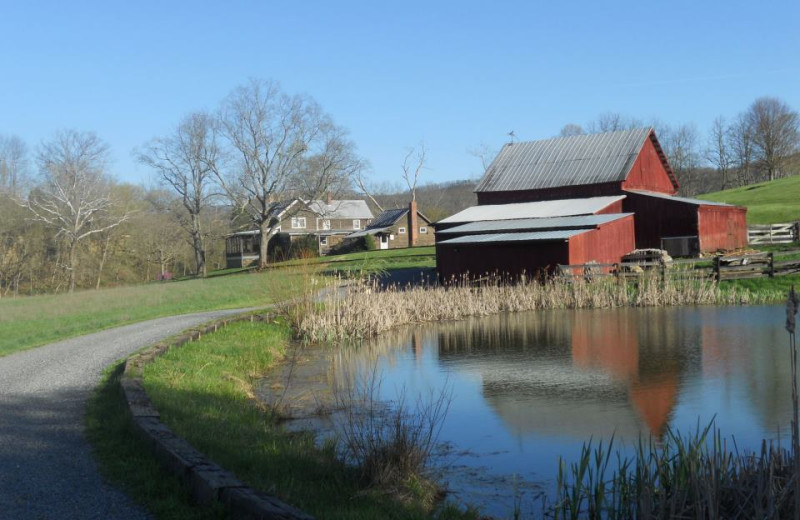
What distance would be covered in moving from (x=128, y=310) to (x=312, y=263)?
1153cm

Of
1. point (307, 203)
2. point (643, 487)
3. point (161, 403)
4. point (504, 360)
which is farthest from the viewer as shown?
point (307, 203)

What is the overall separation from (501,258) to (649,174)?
1654 cm

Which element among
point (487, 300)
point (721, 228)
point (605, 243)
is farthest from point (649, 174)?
point (487, 300)

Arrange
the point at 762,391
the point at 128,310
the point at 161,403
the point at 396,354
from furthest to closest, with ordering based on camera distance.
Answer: the point at 128,310 < the point at 396,354 < the point at 762,391 < the point at 161,403

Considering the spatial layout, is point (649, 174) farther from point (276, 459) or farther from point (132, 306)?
point (276, 459)

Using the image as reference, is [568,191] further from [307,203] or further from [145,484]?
[145,484]

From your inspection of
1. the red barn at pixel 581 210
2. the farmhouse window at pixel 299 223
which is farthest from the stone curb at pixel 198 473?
the farmhouse window at pixel 299 223

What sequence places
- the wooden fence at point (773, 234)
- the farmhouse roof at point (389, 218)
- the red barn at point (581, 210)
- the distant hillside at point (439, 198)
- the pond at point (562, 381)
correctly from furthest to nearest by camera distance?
the distant hillside at point (439, 198), the farmhouse roof at point (389, 218), the wooden fence at point (773, 234), the red barn at point (581, 210), the pond at point (562, 381)

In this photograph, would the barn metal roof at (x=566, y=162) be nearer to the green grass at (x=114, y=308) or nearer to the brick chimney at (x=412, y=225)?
the green grass at (x=114, y=308)

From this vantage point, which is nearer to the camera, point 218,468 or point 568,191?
point 218,468

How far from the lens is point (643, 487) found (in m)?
6.76

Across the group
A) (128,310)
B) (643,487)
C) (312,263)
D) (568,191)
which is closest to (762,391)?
(643,487)

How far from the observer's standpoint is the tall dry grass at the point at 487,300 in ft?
73.4

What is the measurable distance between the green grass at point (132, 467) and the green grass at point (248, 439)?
601 mm
